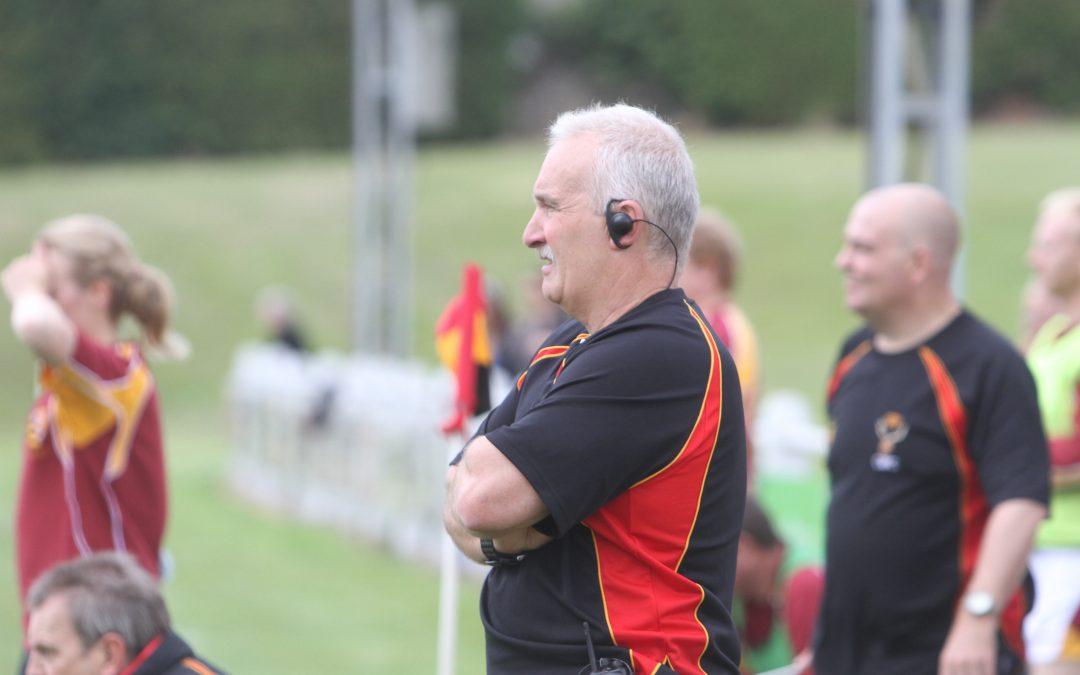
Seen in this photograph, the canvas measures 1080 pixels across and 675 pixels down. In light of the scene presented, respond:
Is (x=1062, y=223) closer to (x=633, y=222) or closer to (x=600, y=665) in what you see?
(x=633, y=222)

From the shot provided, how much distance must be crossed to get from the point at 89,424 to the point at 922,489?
2.20 meters

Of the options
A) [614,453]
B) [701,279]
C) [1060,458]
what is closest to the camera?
A: [614,453]

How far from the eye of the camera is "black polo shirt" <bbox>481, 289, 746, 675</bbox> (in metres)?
2.39

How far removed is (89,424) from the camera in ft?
13.1

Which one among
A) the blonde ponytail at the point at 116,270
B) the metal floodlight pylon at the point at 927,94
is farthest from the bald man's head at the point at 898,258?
the metal floodlight pylon at the point at 927,94

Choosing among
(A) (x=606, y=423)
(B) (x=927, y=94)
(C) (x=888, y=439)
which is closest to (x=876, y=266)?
(C) (x=888, y=439)

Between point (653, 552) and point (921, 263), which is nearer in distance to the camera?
point (653, 552)

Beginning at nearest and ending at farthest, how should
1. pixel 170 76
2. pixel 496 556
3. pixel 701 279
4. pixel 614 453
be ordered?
pixel 614 453 → pixel 496 556 → pixel 701 279 → pixel 170 76

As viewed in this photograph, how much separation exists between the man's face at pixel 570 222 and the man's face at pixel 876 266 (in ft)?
5.39

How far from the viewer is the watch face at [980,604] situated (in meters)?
3.62

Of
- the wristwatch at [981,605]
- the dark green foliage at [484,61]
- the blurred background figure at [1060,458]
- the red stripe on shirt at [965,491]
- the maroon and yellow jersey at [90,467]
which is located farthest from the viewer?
the dark green foliage at [484,61]

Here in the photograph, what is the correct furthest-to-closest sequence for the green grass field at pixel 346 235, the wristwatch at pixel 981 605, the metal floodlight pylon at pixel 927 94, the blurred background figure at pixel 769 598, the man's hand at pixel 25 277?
the green grass field at pixel 346 235, the metal floodlight pylon at pixel 927 94, the blurred background figure at pixel 769 598, the man's hand at pixel 25 277, the wristwatch at pixel 981 605

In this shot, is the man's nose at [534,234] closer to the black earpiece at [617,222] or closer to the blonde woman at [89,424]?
the black earpiece at [617,222]

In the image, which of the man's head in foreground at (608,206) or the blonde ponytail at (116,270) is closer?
the man's head in foreground at (608,206)
